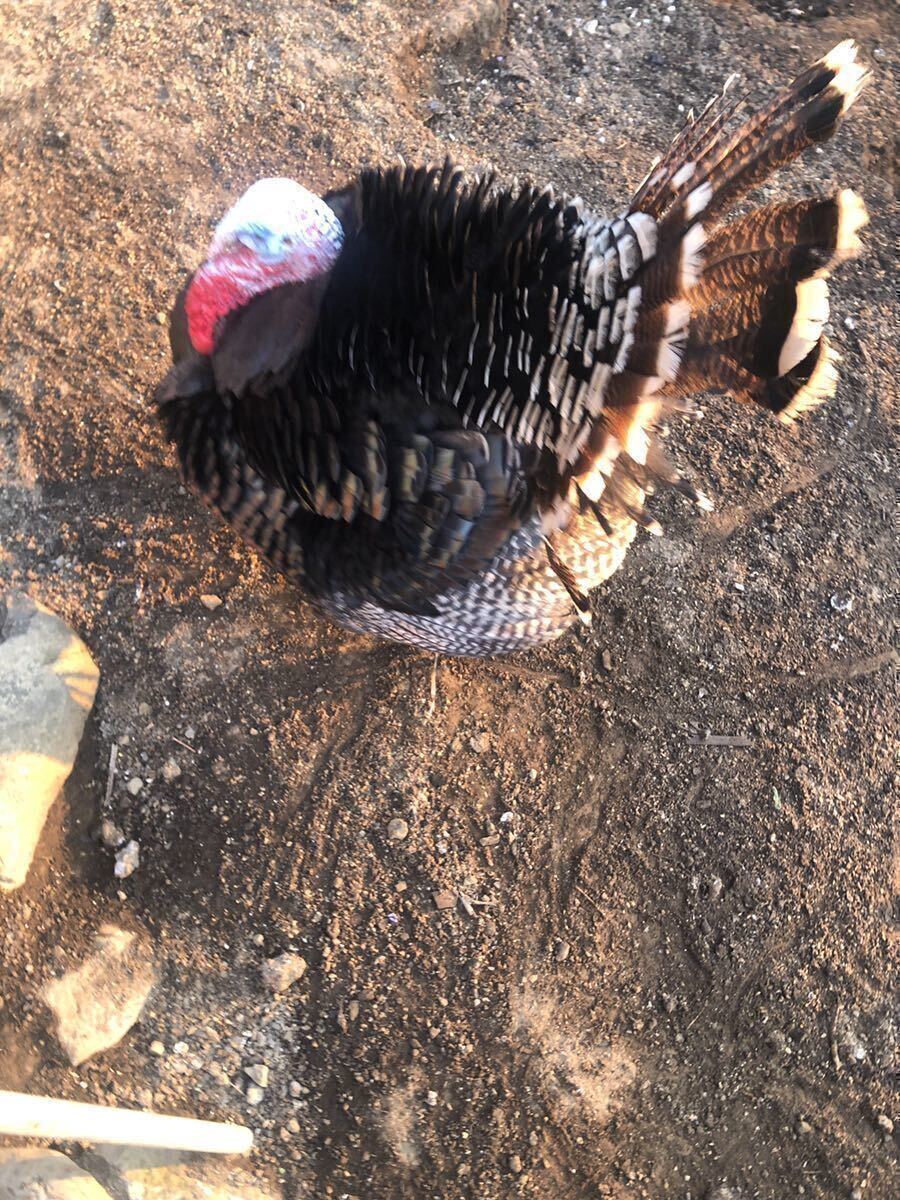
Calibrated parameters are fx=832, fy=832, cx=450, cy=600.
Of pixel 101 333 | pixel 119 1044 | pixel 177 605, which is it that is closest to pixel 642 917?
pixel 119 1044

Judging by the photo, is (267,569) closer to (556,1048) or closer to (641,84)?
(556,1048)

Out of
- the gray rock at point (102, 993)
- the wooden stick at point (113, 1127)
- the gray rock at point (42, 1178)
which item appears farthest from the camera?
the gray rock at point (102, 993)

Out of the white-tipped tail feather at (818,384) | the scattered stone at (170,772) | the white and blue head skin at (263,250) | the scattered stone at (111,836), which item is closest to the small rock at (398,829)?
the scattered stone at (170,772)

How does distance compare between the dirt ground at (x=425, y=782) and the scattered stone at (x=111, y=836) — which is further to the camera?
the scattered stone at (x=111, y=836)

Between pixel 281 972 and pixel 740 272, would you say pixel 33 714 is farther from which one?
pixel 740 272

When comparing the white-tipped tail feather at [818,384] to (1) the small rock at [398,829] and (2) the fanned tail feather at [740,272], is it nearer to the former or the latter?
(2) the fanned tail feather at [740,272]

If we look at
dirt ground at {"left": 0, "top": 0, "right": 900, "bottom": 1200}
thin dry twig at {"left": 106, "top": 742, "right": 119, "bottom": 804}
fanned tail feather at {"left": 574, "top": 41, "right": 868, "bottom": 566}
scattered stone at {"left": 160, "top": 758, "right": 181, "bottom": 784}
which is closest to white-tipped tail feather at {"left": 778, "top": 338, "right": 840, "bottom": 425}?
fanned tail feather at {"left": 574, "top": 41, "right": 868, "bottom": 566}
